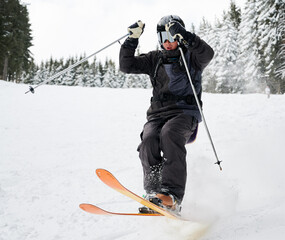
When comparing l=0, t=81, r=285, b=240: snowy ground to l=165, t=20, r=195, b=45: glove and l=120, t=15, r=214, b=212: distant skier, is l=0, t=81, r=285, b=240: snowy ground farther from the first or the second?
l=165, t=20, r=195, b=45: glove

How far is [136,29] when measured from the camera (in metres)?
3.58

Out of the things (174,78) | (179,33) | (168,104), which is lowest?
(168,104)

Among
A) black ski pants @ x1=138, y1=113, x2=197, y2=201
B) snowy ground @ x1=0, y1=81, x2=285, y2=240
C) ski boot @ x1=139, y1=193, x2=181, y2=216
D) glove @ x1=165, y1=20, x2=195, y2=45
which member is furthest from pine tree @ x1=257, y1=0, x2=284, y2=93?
ski boot @ x1=139, y1=193, x2=181, y2=216

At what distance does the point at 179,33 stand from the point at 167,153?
1.48m

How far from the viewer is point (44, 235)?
330cm

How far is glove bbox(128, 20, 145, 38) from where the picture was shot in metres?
3.58

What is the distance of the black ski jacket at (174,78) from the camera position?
11.3ft

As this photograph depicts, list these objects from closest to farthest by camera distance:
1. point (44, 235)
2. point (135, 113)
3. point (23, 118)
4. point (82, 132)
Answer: point (44, 235) → point (82, 132) → point (23, 118) → point (135, 113)

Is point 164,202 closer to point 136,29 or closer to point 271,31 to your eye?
point 136,29

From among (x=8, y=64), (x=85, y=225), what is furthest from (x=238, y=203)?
(x=8, y=64)

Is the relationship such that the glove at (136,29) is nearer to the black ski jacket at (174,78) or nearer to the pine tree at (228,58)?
the black ski jacket at (174,78)

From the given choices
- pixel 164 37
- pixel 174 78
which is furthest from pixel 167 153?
pixel 164 37

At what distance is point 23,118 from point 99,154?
3.91 metres

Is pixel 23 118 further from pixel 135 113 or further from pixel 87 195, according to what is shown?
pixel 87 195
